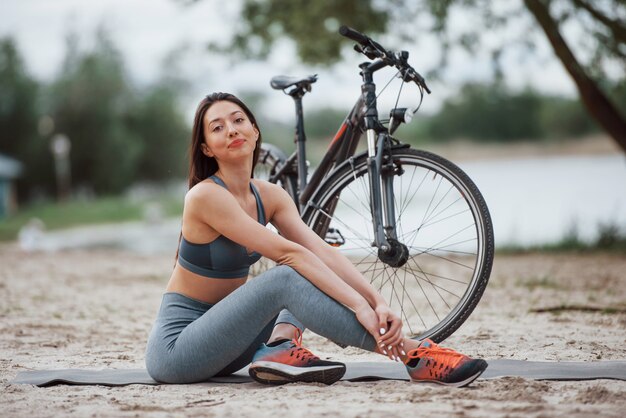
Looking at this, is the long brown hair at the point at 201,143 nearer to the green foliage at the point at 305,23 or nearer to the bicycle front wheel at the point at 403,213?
the bicycle front wheel at the point at 403,213

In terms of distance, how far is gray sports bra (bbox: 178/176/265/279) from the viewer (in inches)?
132

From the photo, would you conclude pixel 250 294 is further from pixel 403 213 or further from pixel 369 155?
pixel 403 213

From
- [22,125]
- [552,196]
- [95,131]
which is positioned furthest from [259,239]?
[95,131]

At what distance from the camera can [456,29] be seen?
11109mm

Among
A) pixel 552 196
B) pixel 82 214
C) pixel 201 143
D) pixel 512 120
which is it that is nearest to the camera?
pixel 201 143

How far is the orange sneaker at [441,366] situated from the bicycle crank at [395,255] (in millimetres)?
669

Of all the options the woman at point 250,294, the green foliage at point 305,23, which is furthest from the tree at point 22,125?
the woman at point 250,294

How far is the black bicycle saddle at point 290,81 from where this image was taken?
4834 millimetres

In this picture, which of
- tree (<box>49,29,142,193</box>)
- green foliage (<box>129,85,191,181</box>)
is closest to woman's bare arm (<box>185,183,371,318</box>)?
tree (<box>49,29,142,193</box>)

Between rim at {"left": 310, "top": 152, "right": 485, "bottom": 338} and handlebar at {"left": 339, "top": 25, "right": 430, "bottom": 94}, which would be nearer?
rim at {"left": 310, "top": 152, "right": 485, "bottom": 338}

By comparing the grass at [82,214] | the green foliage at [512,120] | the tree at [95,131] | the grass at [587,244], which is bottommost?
the grass at [587,244]

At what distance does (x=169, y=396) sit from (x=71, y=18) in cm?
4528

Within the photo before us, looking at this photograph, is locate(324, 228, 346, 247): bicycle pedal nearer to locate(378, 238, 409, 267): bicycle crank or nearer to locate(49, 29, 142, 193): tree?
locate(378, 238, 409, 267): bicycle crank

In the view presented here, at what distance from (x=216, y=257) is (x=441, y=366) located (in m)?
0.96
